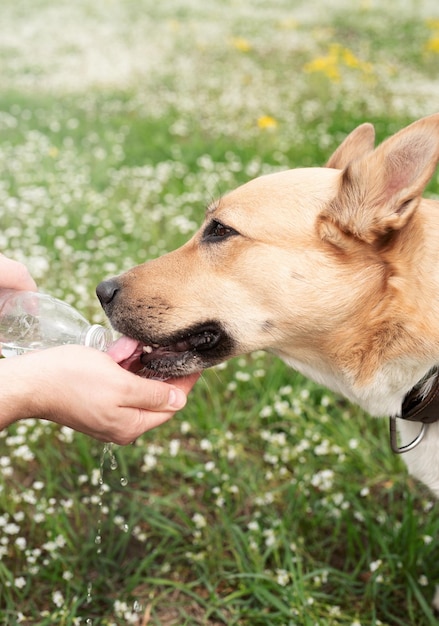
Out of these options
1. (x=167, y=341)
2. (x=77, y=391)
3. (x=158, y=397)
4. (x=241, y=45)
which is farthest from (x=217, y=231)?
(x=241, y=45)

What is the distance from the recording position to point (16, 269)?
278cm

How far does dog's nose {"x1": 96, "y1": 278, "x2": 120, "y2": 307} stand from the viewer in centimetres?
267

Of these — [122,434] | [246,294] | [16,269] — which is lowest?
[122,434]

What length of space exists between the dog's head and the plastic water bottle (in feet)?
0.98

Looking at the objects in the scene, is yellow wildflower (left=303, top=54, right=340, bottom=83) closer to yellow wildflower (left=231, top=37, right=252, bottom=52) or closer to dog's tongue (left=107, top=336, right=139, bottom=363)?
yellow wildflower (left=231, top=37, right=252, bottom=52)

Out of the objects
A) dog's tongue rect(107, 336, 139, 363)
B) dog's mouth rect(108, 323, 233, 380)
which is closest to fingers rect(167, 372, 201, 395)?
dog's mouth rect(108, 323, 233, 380)

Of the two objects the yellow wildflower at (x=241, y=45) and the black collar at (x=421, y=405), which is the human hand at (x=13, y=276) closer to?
the black collar at (x=421, y=405)

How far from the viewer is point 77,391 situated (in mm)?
2262

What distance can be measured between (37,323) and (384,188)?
5.22 ft

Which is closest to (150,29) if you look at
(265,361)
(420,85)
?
(420,85)

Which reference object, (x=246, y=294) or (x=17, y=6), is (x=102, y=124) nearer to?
(x=246, y=294)

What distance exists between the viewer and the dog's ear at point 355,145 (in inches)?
118

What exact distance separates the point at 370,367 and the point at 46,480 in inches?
71.0

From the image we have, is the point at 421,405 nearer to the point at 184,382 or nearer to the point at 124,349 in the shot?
the point at 184,382
